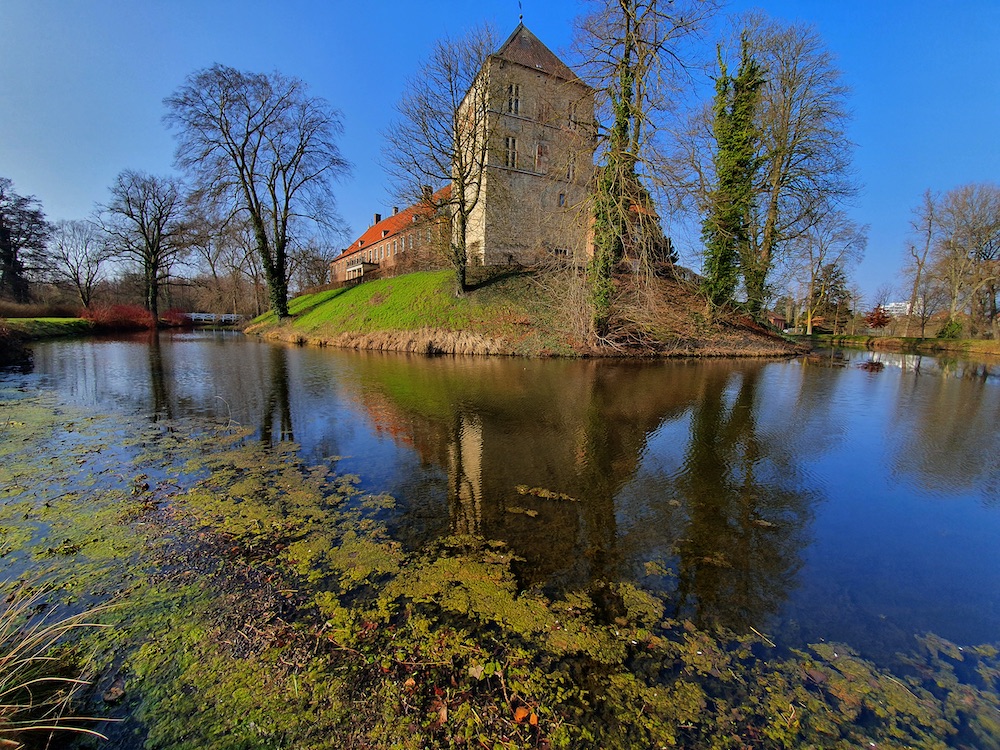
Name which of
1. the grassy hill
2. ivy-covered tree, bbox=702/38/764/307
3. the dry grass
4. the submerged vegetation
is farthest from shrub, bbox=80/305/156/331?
ivy-covered tree, bbox=702/38/764/307

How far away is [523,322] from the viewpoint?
61.6 ft

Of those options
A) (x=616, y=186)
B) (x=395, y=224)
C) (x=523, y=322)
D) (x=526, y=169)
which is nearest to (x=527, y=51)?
(x=526, y=169)

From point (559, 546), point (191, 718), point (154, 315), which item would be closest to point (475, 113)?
point (559, 546)

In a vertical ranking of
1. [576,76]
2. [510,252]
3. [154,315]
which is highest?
[576,76]

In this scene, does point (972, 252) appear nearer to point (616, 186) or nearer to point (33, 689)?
point (616, 186)

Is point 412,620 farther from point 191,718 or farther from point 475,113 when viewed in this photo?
point 475,113

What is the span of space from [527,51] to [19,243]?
41.3 meters

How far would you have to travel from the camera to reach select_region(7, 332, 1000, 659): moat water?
3086 mm

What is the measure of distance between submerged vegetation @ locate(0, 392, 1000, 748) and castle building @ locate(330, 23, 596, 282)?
14241 mm

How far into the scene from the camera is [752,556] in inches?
138

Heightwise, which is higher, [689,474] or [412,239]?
[412,239]

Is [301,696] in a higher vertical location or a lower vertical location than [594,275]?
lower

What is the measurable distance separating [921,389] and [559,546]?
1453 cm

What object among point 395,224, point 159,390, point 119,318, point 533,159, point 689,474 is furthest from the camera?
point 395,224
